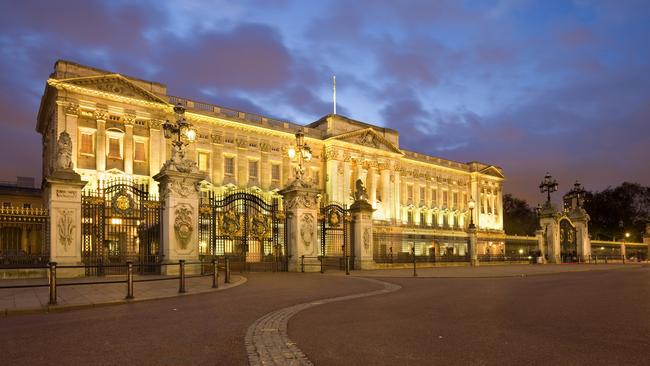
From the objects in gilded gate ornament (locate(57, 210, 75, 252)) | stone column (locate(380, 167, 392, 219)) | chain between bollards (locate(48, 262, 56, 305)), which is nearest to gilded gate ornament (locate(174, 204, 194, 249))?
gilded gate ornament (locate(57, 210, 75, 252))

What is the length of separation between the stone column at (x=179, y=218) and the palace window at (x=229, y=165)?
128 feet

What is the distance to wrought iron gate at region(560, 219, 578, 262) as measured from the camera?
45991 millimetres

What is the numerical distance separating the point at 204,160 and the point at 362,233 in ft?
111

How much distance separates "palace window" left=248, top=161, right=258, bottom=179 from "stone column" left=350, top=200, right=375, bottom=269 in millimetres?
35187

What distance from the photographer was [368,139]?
Answer: 71938mm

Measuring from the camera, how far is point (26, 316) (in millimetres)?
9695

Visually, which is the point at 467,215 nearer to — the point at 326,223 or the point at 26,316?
the point at 326,223

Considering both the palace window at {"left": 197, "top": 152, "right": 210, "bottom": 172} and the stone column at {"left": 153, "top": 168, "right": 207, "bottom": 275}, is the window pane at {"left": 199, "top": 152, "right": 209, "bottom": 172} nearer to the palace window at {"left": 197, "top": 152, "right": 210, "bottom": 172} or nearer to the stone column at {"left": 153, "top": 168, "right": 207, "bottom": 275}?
the palace window at {"left": 197, "top": 152, "right": 210, "bottom": 172}

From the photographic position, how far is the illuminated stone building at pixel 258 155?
46375 mm

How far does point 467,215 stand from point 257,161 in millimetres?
45518

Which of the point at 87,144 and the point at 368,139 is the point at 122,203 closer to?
the point at 87,144

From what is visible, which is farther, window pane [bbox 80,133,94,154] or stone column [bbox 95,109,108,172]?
stone column [bbox 95,109,108,172]

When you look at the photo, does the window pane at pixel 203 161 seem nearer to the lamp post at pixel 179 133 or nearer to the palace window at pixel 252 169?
the palace window at pixel 252 169

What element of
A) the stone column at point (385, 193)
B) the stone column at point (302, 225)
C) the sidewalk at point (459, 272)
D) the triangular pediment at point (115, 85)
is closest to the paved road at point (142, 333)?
the stone column at point (302, 225)
